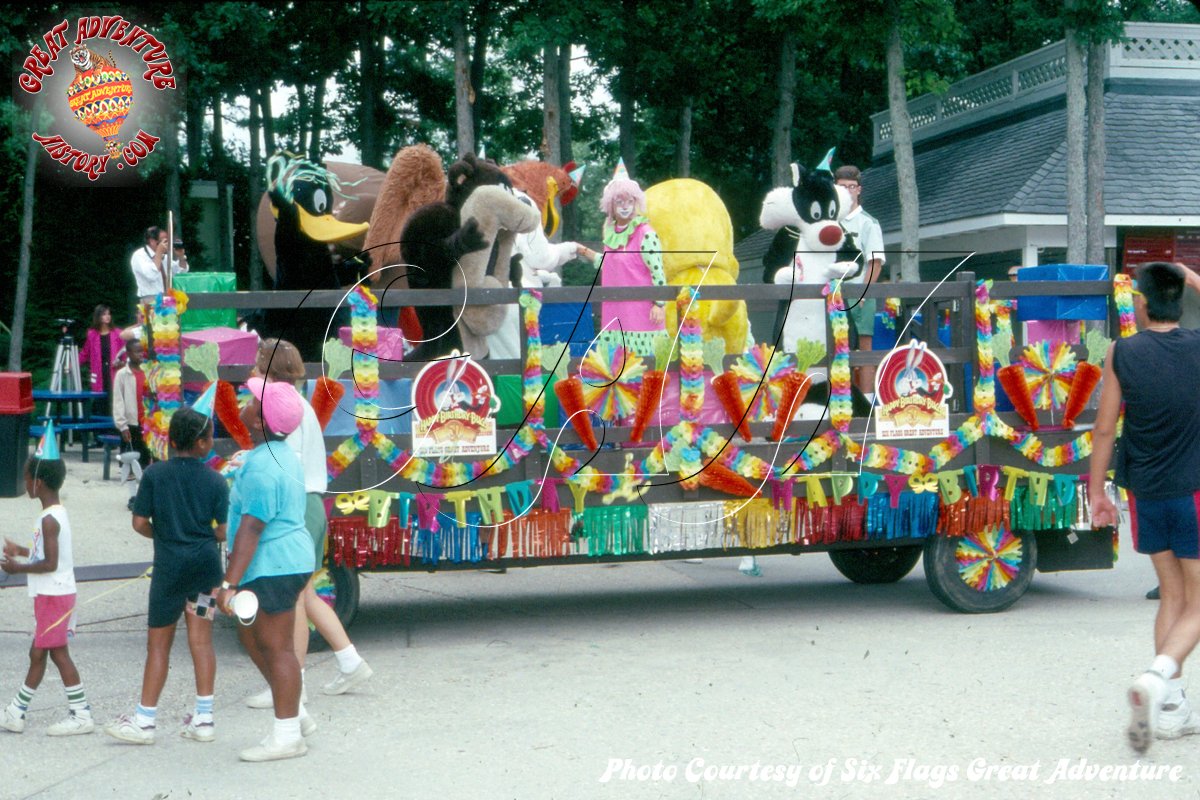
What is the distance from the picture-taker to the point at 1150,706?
472 cm

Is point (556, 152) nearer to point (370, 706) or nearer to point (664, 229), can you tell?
point (664, 229)

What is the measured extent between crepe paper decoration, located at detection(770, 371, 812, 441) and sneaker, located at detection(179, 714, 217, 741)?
3.20 metres

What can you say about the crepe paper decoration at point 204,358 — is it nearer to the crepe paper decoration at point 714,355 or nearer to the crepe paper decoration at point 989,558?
the crepe paper decoration at point 714,355

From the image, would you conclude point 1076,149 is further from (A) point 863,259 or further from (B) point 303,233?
(B) point 303,233

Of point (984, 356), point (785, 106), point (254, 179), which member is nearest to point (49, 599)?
point (984, 356)

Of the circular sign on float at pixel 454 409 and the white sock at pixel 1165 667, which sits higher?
the circular sign on float at pixel 454 409

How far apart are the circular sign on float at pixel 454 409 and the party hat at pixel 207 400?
944 mm

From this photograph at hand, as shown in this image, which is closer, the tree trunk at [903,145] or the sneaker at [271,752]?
the sneaker at [271,752]

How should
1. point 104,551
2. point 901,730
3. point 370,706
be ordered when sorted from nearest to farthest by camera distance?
point 901,730 → point 370,706 → point 104,551

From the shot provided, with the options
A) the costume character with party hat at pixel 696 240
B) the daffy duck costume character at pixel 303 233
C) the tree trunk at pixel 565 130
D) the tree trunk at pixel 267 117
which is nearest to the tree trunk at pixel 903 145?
the tree trunk at pixel 565 130

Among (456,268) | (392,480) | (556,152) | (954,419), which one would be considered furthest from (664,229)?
(556,152)

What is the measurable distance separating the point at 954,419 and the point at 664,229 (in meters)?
2.35

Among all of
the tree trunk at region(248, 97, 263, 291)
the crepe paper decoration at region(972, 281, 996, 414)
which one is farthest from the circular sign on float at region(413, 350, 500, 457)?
the tree trunk at region(248, 97, 263, 291)

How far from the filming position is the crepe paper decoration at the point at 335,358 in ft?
21.9
